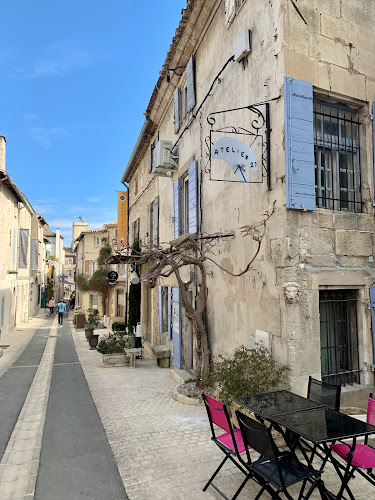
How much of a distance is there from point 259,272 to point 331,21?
3817 mm

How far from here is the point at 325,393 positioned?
13.0 ft

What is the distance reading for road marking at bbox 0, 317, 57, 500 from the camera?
12.0ft

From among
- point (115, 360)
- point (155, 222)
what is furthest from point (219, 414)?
point (155, 222)

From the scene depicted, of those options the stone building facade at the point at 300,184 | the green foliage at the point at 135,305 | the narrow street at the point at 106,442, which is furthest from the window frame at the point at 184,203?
the green foliage at the point at 135,305

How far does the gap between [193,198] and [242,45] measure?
127 inches

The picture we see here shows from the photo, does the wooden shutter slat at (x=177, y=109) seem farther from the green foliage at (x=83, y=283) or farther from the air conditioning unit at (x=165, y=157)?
the green foliage at (x=83, y=283)

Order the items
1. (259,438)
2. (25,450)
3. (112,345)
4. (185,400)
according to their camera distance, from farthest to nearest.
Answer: (112,345)
(185,400)
(25,450)
(259,438)

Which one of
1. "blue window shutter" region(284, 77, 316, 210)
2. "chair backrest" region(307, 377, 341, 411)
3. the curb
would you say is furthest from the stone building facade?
the curb

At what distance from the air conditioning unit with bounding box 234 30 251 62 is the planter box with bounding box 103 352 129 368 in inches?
306

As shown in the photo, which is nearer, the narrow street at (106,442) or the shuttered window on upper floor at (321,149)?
the narrow street at (106,442)

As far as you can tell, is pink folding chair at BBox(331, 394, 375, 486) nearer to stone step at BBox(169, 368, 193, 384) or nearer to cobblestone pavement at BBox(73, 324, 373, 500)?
cobblestone pavement at BBox(73, 324, 373, 500)

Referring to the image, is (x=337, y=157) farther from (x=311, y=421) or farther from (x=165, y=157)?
(x=165, y=157)

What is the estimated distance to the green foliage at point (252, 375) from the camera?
4418 mm

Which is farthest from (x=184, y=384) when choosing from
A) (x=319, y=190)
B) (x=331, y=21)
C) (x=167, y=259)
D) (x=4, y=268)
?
(x=4, y=268)
